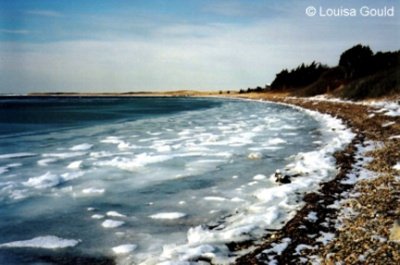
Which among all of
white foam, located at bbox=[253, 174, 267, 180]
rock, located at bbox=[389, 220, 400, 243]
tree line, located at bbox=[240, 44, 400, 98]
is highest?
tree line, located at bbox=[240, 44, 400, 98]

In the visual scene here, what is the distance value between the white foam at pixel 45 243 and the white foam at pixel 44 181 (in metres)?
3.31

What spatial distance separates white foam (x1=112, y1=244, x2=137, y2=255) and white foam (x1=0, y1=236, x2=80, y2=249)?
608 millimetres

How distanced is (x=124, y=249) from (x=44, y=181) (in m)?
4.77

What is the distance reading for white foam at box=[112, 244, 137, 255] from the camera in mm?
5062

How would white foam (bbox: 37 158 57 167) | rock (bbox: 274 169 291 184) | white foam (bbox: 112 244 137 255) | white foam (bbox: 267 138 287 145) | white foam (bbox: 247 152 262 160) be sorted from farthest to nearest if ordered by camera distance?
white foam (bbox: 267 138 287 145) < white foam (bbox: 247 152 262 160) < white foam (bbox: 37 158 57 167) < rock (bbox: 274 169 291 184) < white foam (bbox: 112 244 137 255)

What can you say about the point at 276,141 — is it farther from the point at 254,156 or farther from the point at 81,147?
the point at 81,147

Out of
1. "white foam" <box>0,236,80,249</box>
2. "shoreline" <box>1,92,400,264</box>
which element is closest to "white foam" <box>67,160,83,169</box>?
"white foam" <box>0,236,80,249</box>

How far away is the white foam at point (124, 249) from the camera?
5.06 metres

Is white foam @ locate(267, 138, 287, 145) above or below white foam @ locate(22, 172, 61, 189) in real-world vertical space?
below

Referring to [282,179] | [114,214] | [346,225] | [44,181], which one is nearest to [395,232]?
[346,225]

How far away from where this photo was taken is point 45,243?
17.6ft

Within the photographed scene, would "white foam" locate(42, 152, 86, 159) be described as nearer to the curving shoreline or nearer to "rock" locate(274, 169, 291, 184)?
"rock" locate(274, 169, 291, 184)

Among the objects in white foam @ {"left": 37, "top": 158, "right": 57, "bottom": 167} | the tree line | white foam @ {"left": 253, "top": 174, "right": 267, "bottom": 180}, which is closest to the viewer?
white foam @ {"left": 253, "top": 174, "right": 267, "bottom": 180}

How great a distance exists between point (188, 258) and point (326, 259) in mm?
1577
